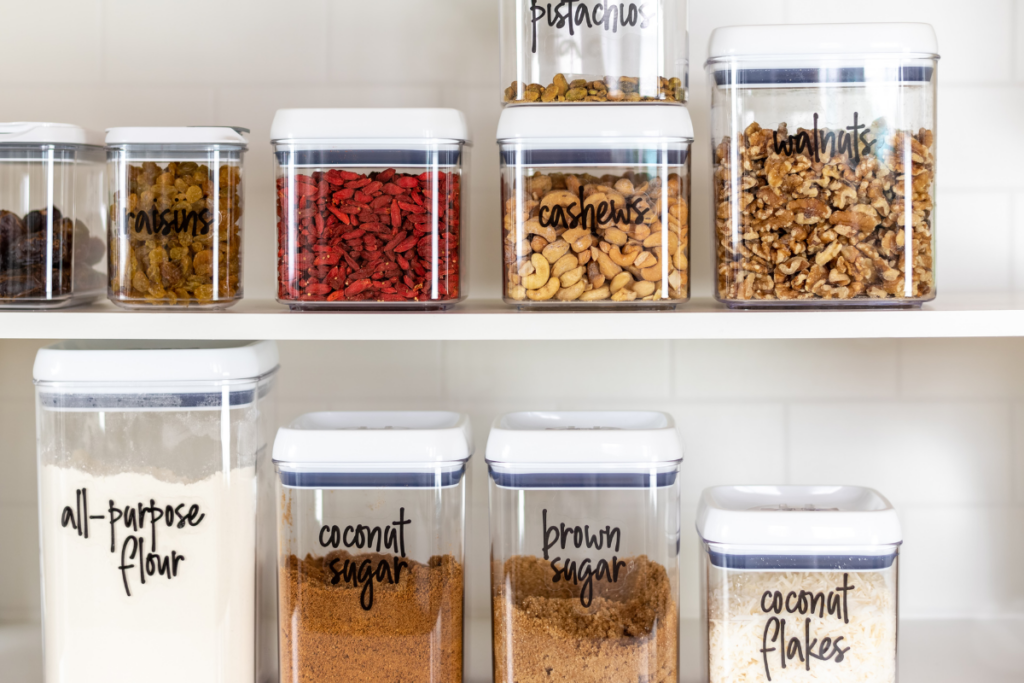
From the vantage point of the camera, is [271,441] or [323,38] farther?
[323,38]

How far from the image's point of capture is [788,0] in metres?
1.03

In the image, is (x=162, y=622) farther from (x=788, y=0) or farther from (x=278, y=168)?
(x=788, y=0)

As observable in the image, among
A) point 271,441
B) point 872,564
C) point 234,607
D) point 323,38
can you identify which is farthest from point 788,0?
point 234,607

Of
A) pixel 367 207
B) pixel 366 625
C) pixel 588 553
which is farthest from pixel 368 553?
pixel 367 207

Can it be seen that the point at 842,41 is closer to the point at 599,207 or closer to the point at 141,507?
the point at 599,207

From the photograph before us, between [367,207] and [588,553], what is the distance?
1.27 feet

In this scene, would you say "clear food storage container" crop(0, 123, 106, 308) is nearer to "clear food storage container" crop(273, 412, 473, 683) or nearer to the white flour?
the white flour

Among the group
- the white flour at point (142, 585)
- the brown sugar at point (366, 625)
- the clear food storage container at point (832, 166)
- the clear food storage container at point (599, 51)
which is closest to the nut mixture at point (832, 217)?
the clear food storage container at point (832, 166)

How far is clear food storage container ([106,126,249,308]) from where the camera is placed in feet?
2.70

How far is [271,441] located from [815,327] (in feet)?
1.86

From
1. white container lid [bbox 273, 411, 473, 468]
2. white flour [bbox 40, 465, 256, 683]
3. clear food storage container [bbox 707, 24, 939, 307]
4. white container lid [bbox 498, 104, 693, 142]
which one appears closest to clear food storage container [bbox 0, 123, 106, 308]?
white flour [bbox 40, 465, 256, 683]

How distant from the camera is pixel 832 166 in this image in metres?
0.78

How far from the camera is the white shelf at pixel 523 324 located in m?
0.77

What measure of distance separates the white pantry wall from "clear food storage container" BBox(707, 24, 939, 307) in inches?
9.1
